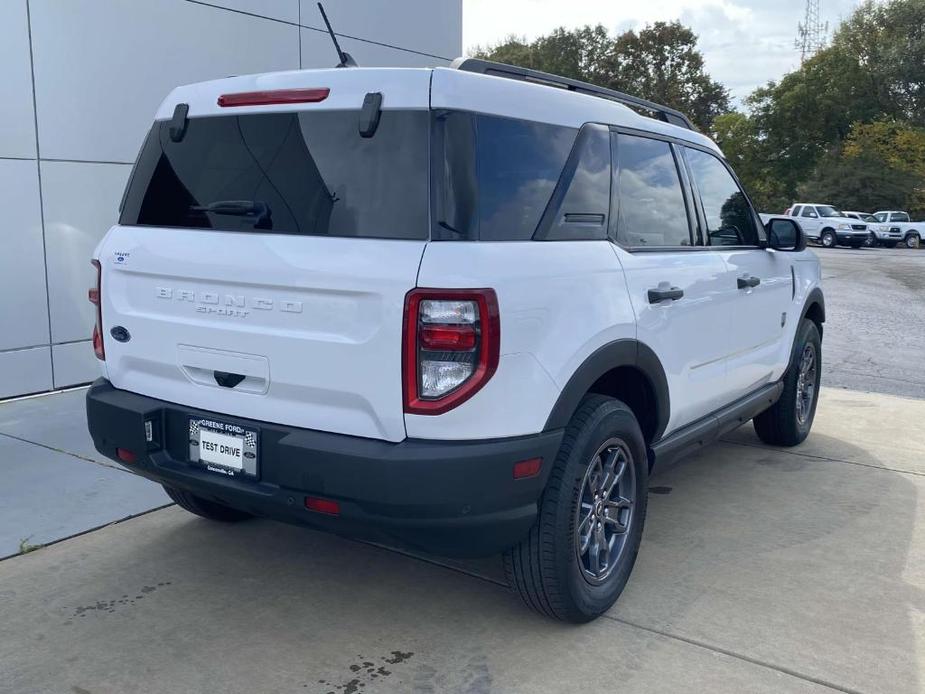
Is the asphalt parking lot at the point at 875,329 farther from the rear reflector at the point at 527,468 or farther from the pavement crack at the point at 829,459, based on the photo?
the rear reflector at the point at 527,468

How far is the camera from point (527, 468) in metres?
2.92

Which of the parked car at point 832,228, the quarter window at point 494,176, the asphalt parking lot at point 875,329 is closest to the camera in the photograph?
the quarter window at point 494,176

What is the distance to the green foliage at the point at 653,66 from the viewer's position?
52.8 meters

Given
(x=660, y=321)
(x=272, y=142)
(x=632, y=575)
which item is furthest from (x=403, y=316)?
(x=632, y=575)

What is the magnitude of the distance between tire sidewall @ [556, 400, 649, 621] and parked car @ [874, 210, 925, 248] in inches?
1406

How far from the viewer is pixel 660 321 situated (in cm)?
368

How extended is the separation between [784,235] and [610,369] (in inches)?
92.5

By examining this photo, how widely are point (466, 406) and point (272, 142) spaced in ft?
3.92

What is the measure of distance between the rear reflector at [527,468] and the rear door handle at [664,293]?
996 mm

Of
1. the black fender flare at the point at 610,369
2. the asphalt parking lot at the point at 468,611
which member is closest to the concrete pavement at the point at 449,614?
the asphalt parking lot at the point at 468,611

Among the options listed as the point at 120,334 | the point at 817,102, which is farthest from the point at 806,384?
the point at 817,102

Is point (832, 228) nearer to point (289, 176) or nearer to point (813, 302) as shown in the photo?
point (813, 302)

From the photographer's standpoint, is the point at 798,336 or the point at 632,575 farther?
the point at 798,336

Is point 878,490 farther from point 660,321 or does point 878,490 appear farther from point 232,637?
point 232,637
